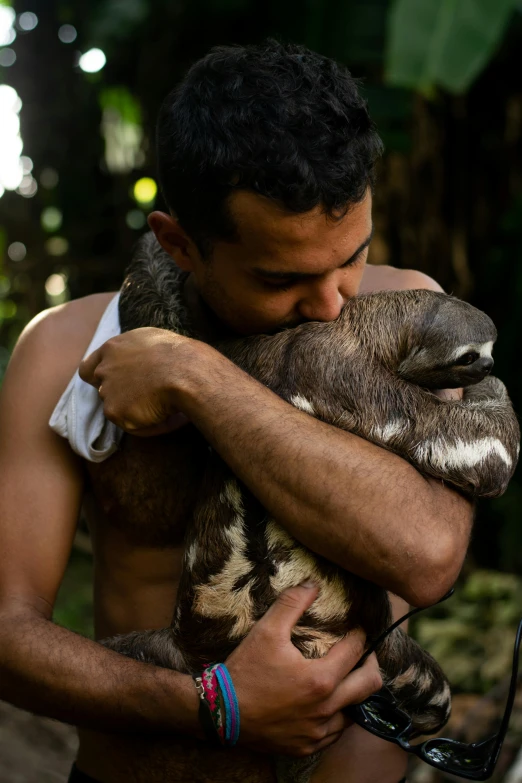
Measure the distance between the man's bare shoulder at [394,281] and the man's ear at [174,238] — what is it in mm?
575

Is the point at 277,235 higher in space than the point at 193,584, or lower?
higher

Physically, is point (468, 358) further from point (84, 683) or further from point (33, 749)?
point (33, 749)

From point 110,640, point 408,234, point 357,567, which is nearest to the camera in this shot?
A: point 357,567

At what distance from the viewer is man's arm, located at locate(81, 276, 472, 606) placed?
1864mm

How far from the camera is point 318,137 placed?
195 cm

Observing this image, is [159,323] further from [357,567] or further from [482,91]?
[482,91]

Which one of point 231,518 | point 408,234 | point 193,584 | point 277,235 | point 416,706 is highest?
point 277,235

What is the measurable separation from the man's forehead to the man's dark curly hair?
0.02 meters

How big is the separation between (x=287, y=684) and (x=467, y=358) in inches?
37.9

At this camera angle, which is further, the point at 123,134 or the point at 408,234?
the point at 123,134

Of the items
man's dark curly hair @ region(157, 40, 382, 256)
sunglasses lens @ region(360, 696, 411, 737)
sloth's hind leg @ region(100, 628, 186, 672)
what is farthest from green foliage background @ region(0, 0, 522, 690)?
A: sloth's hind leg @ region(100, 628, 186, 672)

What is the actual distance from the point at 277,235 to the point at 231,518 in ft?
2.42

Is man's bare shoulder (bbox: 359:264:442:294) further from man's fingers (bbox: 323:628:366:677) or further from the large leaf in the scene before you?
the large leaf

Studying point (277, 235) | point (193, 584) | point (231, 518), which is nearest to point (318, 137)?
point (277, 235)
